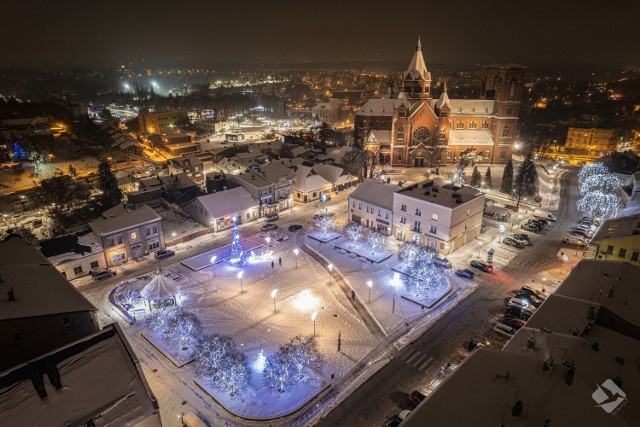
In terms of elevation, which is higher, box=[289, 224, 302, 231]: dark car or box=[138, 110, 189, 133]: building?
box=[138, 110, 189, 133]: building

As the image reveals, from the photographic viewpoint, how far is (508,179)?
62.5 meters

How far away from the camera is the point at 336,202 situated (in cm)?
6156

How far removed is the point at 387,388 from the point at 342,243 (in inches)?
899

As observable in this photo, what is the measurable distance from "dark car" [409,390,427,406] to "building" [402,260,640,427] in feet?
20.3

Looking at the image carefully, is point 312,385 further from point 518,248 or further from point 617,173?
point 617,173

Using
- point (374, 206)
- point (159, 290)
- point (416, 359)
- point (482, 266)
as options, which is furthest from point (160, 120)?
point (416, 359)

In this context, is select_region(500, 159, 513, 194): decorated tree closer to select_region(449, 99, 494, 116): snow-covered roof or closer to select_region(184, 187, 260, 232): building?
select_region(449, 99, 494, 116): snow-covered roof

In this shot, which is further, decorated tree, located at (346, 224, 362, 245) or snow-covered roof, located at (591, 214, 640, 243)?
decorated tree, located at (346, 224, 362, 245)

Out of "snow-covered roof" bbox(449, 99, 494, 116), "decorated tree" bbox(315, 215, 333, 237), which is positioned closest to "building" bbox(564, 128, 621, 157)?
"snow-covered roof" bbox(449, 99, 494, 116)

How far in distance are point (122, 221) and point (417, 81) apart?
62.4m

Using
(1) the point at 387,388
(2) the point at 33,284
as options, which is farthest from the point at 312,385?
(2) the point at 33,284

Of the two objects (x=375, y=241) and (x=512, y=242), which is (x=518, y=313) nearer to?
(x=512, y=242)

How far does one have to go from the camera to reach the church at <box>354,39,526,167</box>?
77375mm

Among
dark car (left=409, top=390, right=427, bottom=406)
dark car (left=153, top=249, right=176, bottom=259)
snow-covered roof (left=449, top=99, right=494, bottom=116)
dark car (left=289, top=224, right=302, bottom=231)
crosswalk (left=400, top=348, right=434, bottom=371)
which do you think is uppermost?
snow-covered roof (left=449, top=99, right=494, bottom=116)
